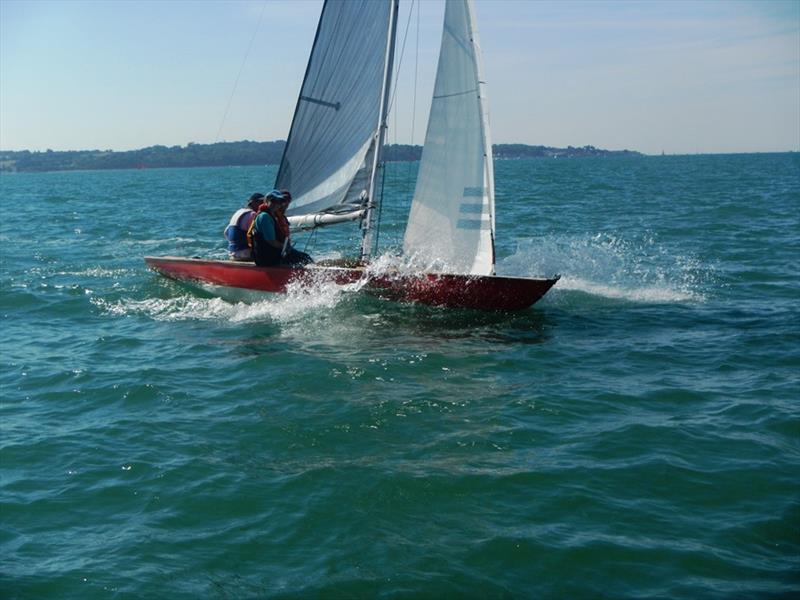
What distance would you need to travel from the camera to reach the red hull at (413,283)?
11.7 metres

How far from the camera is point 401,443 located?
7.57 m

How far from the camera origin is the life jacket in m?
12.8

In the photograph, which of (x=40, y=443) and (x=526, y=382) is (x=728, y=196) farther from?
(x=40, y=443)

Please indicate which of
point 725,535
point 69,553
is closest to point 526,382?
point 725,535

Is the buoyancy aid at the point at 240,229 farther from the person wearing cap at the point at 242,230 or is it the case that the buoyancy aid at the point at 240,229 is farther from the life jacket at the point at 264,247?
the life jacket at the point at 264,247

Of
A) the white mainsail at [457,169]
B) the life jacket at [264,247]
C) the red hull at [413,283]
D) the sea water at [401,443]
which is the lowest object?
the sea water at [401,443]

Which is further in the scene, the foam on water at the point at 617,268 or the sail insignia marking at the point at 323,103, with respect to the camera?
the foam on water at the point at 617,268

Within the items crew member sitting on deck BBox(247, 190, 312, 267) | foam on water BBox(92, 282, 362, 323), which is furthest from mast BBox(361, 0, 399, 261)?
crew member sitting on deck BBox(247, 190, 312, 267)

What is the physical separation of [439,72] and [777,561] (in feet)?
27.0

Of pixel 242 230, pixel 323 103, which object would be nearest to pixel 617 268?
pixel 323 103

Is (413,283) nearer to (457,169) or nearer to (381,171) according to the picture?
(457,169)

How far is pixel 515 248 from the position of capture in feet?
63.2

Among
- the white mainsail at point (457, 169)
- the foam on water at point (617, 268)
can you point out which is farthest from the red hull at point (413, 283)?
the foam on water at point (617, 268)

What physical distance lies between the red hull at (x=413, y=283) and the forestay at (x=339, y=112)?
148 centimetres
